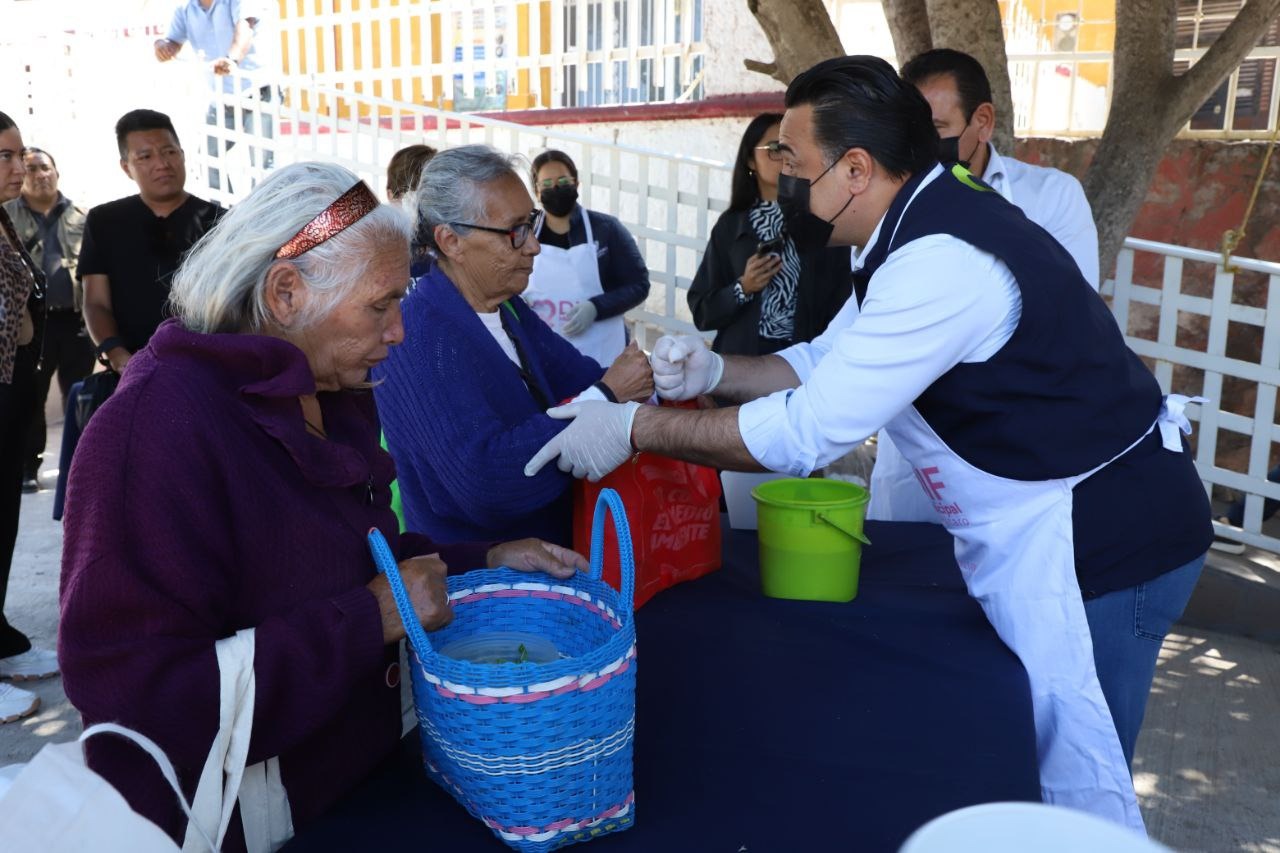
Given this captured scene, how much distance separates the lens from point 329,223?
4.91ft

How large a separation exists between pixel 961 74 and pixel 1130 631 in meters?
1.65

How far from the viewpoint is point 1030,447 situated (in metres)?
1.89

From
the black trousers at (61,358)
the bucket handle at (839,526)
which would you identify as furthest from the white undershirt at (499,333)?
the black trousers at (61,358)

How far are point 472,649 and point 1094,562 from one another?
3.70 feet

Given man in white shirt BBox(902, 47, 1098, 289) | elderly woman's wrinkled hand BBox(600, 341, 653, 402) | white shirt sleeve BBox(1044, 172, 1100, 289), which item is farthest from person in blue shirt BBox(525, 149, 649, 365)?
elderly woman's wrinkled hand BBox(600, 341, 653, 402)

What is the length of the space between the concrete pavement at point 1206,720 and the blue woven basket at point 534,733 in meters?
2.32

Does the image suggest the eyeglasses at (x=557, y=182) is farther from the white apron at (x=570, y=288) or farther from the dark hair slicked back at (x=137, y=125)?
the dark hair slicked back at (x=137, y=125)

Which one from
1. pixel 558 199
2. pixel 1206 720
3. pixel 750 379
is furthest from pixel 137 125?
pixel 1206 720

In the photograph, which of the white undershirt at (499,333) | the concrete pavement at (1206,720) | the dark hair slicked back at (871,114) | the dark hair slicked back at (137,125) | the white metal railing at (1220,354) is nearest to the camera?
the dark hair slicked back at (871,114)

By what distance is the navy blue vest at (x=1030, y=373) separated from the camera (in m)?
1.86

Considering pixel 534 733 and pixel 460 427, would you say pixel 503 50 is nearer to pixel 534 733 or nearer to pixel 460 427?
pixel 460 427

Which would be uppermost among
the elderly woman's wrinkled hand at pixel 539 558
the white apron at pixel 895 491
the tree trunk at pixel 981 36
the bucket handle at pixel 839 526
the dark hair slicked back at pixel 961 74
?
the tree trunk at pixel 981 36

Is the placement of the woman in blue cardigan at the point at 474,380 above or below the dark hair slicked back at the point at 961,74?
below

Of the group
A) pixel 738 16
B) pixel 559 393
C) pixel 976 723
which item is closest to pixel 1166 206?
pixel 738 16
